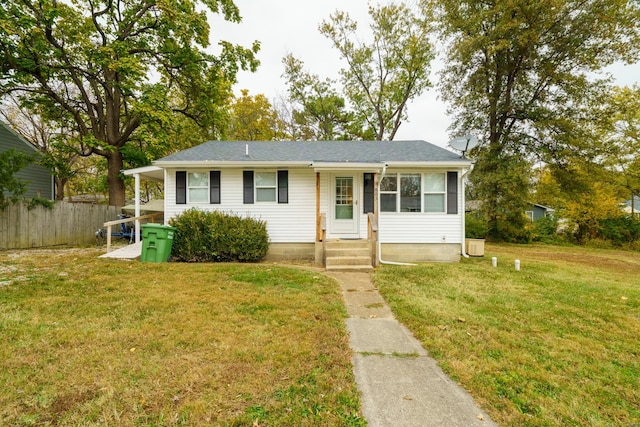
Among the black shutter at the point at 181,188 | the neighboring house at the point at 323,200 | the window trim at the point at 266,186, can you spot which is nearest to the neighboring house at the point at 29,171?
the black shutter at the point at 181,188

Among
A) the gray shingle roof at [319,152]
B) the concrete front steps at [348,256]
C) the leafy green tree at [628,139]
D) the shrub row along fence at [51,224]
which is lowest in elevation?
the concrete front steps at [348,256]

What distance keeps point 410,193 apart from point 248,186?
515cm

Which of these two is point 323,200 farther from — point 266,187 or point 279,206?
point 266,187

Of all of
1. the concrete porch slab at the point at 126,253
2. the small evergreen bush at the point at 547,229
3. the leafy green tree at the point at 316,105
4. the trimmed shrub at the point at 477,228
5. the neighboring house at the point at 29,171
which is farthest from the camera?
the leafy green tree at the point at 316,105

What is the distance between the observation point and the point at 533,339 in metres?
3.32

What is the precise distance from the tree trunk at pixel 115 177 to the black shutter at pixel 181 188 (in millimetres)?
5730

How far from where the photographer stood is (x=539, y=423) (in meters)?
1.96

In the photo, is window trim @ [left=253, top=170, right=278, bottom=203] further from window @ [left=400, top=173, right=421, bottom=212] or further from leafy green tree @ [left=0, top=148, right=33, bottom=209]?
leafy green tree @ [left=0, top=148, right=33, bottom=209]

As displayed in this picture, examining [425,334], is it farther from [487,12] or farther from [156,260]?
[487,12]

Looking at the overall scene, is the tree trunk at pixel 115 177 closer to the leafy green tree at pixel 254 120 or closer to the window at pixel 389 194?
the leafy green tree at pixel 254 120

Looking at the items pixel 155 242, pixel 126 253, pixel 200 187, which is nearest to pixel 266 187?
pixel 200 187

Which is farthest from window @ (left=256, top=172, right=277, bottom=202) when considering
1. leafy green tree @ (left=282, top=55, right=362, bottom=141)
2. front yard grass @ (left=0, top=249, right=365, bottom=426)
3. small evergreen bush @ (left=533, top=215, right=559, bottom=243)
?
small evergreen bush @ (left=533, top=215, right=559, bottom=243)

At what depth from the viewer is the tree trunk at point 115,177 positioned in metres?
12.4

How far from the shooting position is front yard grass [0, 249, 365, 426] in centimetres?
200
